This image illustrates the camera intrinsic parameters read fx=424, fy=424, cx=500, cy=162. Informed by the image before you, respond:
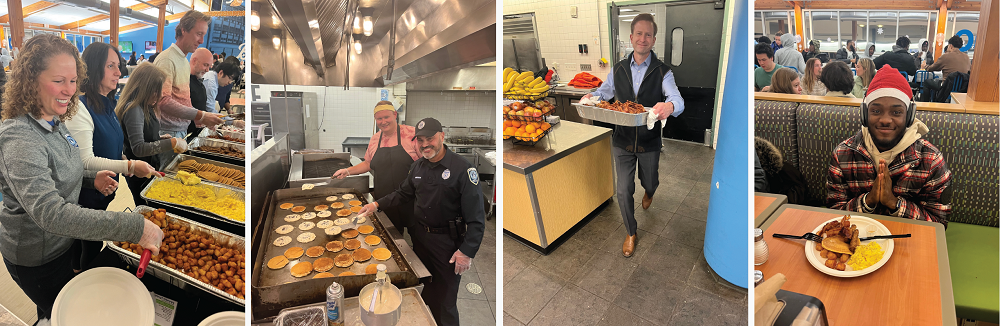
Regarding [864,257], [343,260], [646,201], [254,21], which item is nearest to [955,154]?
[864,257]

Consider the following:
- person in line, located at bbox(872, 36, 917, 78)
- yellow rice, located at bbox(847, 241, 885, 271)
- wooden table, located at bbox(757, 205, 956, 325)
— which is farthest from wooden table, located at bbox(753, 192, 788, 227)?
person in line, located at bbox(872, 36, 917, 78)

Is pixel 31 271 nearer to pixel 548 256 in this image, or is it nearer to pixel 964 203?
pixel 548 256

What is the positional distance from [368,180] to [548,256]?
123 cm

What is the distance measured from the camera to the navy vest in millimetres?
1305

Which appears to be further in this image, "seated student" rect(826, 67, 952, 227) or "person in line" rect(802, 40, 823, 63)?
"person in line" rect(802, 40, 823, 63)

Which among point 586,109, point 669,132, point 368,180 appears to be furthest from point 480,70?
point 669,132

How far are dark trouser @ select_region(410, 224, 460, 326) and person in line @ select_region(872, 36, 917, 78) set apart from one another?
2300 mm

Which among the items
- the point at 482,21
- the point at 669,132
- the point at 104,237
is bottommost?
the point at 104,237

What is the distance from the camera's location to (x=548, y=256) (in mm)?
2115

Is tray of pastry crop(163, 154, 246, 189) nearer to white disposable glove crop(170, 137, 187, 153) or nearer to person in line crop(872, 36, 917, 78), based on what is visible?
white disposable glove crop(170, 137, 187, 153)

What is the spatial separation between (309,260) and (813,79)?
114 inches

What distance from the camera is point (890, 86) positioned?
1665 millimetres

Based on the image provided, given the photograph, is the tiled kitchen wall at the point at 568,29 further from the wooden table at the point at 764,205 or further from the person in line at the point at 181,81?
the person in line at the point at 181,81

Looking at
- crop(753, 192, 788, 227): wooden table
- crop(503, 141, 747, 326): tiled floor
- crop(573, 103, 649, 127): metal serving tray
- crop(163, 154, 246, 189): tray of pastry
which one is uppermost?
crop(573, 103, 649, 127): metal serving tray
